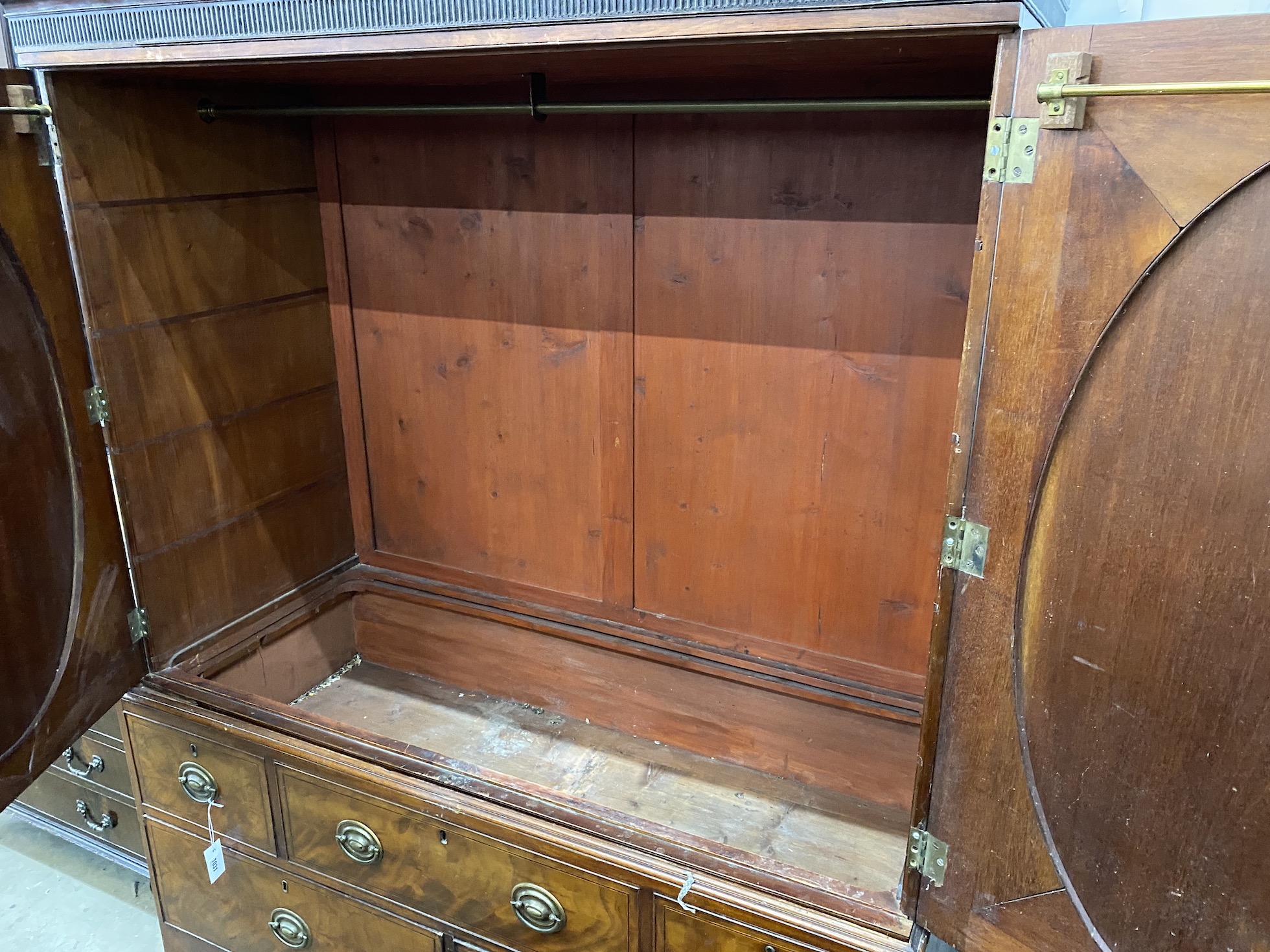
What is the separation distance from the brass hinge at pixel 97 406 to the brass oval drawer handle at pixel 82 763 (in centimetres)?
87

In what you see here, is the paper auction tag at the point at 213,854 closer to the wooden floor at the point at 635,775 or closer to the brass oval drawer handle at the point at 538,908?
the wooden floor at the point at 635,775

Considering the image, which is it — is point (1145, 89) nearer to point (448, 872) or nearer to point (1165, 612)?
point (1165, 612)

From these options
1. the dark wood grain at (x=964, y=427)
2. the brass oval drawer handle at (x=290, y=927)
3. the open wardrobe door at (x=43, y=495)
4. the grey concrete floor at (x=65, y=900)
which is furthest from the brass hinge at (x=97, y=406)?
the dark wood grain at (x=964, y=427)

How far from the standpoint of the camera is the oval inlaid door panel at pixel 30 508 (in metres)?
1.36

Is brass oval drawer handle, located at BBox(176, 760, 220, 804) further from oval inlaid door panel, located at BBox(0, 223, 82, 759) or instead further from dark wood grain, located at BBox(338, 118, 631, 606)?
dark wood grain, located at BBox(338, 118, 631, 606)

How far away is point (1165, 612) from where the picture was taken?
90 cm

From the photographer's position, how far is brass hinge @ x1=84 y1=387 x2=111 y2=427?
61.3 inches

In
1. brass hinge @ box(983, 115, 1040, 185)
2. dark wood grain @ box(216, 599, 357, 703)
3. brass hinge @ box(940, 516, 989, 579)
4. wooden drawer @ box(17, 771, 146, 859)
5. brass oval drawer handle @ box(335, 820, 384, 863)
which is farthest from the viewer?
wooden drawer @ box(17, 771, 146, 859)

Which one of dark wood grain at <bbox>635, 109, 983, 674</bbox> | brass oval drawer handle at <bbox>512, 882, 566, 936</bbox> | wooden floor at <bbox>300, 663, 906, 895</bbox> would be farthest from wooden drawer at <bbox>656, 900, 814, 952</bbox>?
dark wood grain at <bbox>635, 109, 983, 674</bbox>

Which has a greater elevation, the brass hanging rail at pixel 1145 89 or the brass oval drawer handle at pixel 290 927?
the brass hanging rail at pixel 1145 89

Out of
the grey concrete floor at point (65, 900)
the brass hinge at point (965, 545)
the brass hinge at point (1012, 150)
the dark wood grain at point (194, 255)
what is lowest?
the grey concrete floor at point (65, 900)

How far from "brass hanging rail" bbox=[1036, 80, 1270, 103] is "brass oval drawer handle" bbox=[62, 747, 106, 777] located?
218 centimetres

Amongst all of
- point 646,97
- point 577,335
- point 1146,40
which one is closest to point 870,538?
point 577,335

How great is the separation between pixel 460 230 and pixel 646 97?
0.50m
